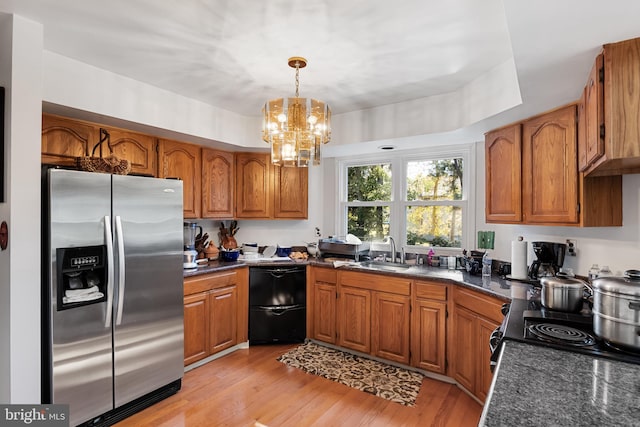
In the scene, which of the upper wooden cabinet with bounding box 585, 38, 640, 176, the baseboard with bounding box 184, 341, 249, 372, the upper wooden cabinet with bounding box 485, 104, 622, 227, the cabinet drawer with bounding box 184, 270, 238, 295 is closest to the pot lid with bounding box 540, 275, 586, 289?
the upper wooden cabinet with bounding box 485, 104, 622, 227

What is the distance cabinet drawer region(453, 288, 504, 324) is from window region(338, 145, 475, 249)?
2.82ft

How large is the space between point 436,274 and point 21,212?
2934mm

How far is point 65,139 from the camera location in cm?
256

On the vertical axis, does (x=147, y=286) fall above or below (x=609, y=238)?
below

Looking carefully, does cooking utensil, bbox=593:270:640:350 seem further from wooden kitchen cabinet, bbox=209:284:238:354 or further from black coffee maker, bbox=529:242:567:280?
wooden kitchen cabinet, bbox=209:284:238:354

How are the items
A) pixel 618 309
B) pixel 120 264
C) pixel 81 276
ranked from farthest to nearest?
pixel 120 264 < pixel 81 276 < pixel 618 309

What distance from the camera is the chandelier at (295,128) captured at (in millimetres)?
2293

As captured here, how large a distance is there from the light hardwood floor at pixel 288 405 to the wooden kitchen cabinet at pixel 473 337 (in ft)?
0.57

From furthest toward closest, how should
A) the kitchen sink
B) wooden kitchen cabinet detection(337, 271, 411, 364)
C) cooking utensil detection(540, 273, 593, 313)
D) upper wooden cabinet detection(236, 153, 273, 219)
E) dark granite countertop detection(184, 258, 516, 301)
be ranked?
1. upper wooden cabinet detection(236, 153, 273, 219)
2. the kitchen sink
3. wooden kitchen cabinet detection(337, 271, 411, 364)
4. dark granite countertop detection(184, 258, 516, 301)
5. cooking utensil detection(540, 273, 593, 313)

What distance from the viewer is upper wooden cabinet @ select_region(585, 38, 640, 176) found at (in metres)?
1.44

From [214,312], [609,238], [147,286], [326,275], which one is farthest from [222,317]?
[609,238]

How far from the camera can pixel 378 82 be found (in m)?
2.73

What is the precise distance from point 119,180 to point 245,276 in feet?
5.20

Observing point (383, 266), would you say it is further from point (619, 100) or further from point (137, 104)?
point (137, 104)
